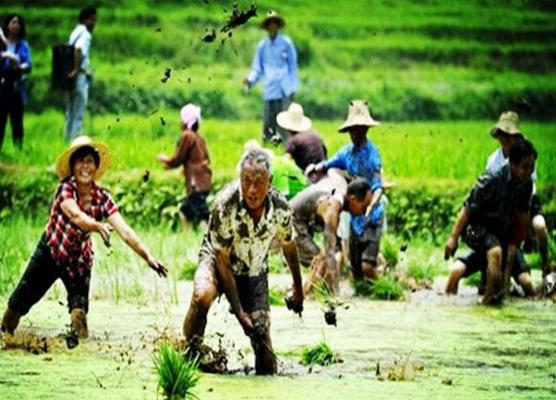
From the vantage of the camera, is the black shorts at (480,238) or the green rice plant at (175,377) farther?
the black shorts at (480,238)

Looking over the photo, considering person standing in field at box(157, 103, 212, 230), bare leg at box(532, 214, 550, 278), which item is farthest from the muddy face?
person standing in field at box(157, 103, 212, 230)

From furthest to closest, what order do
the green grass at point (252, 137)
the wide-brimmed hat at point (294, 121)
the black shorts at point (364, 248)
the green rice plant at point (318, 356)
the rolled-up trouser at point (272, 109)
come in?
the rolled-up trouser at point (272, 109) < the green grass at point (252, 137) < the wide-brimmed hat at point (294, 121) < the black shorts at point (364, 248) < the green rice plant at point (318, 356)

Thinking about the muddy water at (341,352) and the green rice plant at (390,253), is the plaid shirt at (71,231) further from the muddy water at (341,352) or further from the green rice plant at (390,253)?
the green rice plant at (390,253)

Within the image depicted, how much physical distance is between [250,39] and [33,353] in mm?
16717

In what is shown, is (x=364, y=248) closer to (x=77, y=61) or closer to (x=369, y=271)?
(x=369, y=271)

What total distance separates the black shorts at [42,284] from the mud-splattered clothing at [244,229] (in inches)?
39.8

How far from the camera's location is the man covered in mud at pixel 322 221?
1179 centimetres

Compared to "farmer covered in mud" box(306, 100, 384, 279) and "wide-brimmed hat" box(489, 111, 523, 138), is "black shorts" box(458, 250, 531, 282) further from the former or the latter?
"wide-brimmed hat" box(489, 111, 523, 138)

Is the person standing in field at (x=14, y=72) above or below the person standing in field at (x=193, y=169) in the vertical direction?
above

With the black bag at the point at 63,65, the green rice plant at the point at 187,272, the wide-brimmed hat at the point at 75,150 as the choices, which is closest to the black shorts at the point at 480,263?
the green rice plant at the point at 187,272

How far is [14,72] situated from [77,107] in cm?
104

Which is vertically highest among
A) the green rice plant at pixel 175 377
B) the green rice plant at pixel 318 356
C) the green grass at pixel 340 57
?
the green grass at pixel 340 57

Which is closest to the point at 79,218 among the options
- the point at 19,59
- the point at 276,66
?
the point at 19,59

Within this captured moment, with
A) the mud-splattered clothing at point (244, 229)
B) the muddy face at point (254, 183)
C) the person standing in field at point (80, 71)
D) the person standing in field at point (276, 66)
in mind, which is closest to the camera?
the muddy face at point (254, 183)
